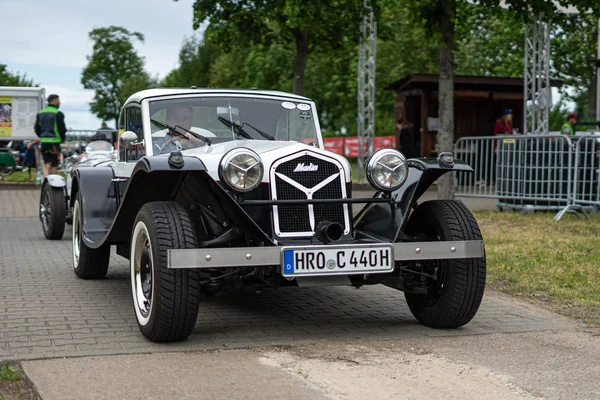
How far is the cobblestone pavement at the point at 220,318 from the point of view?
18.7ft

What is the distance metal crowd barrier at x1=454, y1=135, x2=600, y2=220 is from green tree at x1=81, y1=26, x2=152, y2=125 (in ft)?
290

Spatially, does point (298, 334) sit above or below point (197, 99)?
below

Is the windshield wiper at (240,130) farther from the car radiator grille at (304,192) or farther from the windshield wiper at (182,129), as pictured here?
the car radiator grille at (304,192)

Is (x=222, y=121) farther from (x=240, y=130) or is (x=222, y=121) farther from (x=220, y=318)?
(x=220, y=318)

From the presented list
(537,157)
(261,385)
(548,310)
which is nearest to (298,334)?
(261,385)

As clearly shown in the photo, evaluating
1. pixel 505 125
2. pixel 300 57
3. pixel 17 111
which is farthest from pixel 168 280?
pixel 17 111

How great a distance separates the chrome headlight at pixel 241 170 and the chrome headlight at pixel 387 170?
814 millimetres

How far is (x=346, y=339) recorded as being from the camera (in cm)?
586

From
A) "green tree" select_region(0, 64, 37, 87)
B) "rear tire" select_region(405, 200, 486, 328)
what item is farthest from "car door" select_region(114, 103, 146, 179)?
"green tree" select_region(0, 64, 37, 87)

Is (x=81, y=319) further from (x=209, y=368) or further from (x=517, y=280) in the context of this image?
(x=517, y=280)

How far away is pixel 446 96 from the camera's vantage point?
50.7 feet

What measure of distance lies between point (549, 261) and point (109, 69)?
96395 mm

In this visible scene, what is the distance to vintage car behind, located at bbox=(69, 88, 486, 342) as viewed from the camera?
550 centimetres

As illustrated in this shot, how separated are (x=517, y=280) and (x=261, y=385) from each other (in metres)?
4.35
